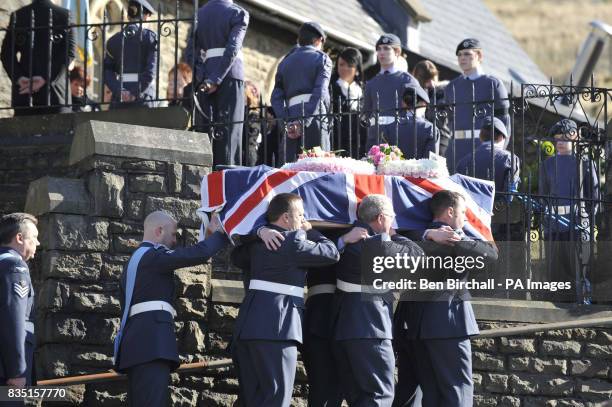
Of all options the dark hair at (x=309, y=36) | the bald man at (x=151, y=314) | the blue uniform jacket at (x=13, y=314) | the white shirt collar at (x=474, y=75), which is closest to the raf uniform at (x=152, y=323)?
the bald man at (x=151, y=314)

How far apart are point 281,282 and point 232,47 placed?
382cm

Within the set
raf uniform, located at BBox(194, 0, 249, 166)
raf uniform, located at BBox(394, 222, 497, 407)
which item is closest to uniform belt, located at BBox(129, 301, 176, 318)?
raf uniform, located at BBox(394, 222, 497, 407)

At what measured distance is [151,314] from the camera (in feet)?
38.3

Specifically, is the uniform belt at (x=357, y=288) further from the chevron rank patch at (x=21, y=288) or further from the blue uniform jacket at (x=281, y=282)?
the chevron rank patch at (x=21, y=288)

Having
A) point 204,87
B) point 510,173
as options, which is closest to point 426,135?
point 510,173

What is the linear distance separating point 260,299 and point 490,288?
8.29ft

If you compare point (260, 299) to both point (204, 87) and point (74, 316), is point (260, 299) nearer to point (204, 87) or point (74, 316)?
point (74, 316)

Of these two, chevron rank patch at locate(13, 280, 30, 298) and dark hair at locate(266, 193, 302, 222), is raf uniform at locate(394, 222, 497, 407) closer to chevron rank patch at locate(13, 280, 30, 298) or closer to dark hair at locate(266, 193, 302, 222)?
dark hair at locate(266, 193, 302, 222)

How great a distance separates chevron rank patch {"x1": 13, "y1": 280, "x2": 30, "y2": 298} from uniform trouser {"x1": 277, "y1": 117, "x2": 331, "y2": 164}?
3.40 m

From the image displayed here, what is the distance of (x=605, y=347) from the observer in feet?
43.5

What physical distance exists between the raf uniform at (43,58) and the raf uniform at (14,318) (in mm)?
3939

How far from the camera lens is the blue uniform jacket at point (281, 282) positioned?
1139 cm

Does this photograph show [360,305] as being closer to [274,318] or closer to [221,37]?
[274,318]

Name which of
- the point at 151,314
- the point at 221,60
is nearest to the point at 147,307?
the point at 151,314
